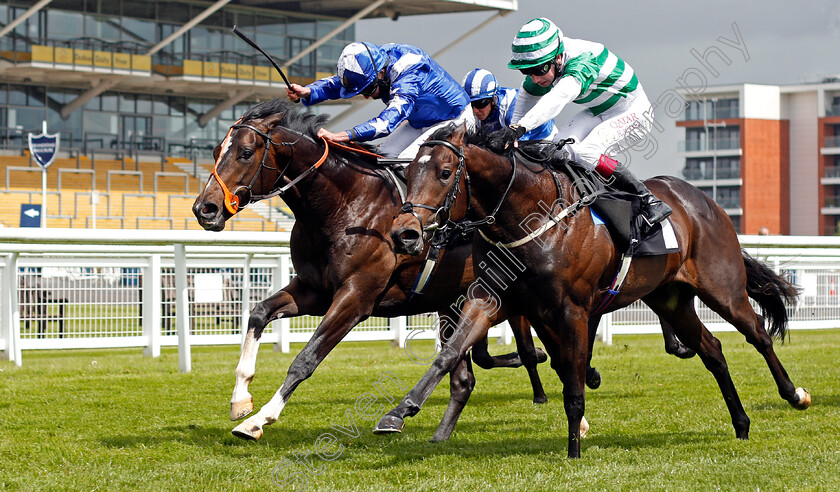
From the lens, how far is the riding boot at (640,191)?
200 inches

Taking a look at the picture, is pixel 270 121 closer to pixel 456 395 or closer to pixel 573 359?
pixel 456 395

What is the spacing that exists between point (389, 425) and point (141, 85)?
2830 cm

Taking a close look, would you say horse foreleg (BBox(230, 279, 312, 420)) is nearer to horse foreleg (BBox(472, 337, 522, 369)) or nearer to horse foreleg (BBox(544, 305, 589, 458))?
horse foreleg (BBox(472, 337, 522, 369))

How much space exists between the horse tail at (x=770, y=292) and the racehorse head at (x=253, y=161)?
2.90m

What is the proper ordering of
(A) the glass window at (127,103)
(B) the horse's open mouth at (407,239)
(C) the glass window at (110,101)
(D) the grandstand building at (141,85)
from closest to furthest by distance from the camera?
(B) the horse's open mouth at (407,239) < (D) the grandstand building at (141,85) < (C) the glass window at (110,101) < (A) the glass window at (127,103)

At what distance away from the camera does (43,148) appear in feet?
74.5

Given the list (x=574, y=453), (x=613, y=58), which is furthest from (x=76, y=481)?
(x=613, y=58)

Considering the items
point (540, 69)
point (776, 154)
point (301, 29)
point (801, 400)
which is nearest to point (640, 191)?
point (540, 69)

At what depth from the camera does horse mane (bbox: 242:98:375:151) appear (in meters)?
5.17

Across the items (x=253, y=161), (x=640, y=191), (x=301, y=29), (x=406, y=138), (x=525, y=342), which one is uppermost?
(x=301, y=29)

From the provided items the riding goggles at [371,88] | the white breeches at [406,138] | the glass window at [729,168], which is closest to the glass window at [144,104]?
the white breeches at [406,138]

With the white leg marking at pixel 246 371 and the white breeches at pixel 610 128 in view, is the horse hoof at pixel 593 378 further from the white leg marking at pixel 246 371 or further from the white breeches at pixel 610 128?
the white leg marking at pixel 246 371

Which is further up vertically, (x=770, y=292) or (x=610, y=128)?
(x=610, y=128)

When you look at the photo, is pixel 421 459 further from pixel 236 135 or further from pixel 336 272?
pixel 236 135
